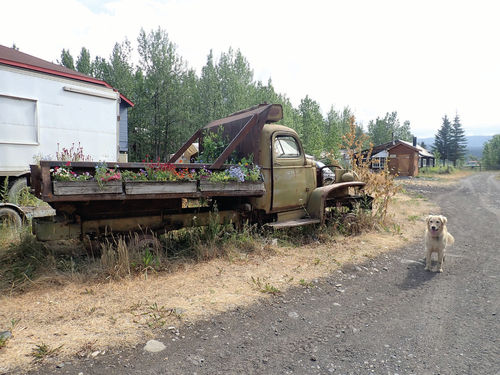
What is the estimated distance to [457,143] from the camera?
61.9 metres

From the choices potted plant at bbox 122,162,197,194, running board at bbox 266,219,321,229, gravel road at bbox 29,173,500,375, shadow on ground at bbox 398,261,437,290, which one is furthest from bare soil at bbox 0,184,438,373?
potted plant at bbox 122,162,197,194

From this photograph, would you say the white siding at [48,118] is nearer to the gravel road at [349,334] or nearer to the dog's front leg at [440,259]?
the gravel road at [349,334]

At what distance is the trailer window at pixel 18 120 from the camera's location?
23.5ft

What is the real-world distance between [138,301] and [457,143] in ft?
239

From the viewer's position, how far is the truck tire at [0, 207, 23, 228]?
5.10 metres

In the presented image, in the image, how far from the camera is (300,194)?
6.02 m

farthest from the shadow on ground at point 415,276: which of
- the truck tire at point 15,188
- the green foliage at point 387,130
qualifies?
the green foliage at point 387,130

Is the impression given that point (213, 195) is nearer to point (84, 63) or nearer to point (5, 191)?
point (5, 191)

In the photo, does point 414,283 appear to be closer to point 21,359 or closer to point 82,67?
point 21,359

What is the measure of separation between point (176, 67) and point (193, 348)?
25087 mm

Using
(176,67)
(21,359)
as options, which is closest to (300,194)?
(21,359)

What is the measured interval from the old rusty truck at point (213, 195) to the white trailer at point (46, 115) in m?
4.18

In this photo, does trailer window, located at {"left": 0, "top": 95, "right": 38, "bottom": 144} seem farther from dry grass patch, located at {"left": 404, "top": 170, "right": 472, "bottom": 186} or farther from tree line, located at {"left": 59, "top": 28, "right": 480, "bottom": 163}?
dry grass patch, located at {"left": 404, "top": 170, "right": 472, "bottom": 186}

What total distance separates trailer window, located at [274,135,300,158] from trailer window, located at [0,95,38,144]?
6.13 meters
